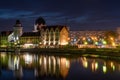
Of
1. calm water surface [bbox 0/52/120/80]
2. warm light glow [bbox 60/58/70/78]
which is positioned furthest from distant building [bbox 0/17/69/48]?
calm water surface [bbox 0/52/120/80]

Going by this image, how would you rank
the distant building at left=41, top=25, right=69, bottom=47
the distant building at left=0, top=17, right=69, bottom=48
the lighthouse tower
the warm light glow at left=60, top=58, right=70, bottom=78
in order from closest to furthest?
1. the warm light glow at left=60, top=58, right=70, bottom=78
2. the distant building at left=41, top=25, right=69, bottom=47
3. the distant building at left=0, top=17, right=69, bottom=48
4. the lighthouse tower

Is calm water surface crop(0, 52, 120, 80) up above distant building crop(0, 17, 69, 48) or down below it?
below

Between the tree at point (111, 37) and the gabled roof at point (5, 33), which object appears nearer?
the tree at point (111, 37)

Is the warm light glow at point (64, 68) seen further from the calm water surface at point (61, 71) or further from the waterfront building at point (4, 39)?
the waterfront building at point (4, 39)

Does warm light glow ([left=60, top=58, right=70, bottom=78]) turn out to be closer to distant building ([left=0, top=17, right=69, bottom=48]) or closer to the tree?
distant building ([left=0, top=17, right=69, bottom=48])

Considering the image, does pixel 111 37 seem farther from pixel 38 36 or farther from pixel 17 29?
pixel 17 29

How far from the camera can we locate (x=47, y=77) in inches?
1288

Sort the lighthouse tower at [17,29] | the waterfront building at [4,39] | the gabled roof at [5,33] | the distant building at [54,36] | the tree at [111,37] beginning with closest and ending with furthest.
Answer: the tree at [111,37] → the distant building at [54,36] → the lighthouse tower at [17,29] → the waterfront building at [4,39] → the gabled roof at [5,33]

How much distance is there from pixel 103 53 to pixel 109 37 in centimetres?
4044

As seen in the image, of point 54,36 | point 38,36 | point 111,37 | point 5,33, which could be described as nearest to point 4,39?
point 5,33

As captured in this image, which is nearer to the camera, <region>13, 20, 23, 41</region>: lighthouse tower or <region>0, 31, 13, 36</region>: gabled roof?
<region>13, 20, 23, 41</region>: lighthouse tower

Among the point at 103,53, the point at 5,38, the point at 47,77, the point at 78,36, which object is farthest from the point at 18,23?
the point at 47,77

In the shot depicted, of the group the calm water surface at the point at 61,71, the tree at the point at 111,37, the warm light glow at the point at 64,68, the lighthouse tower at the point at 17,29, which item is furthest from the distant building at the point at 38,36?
the calm water surface at the point at 61,71

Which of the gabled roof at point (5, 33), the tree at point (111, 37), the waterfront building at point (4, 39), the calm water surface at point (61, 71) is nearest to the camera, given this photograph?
the calm water surface at point (61, 71)
